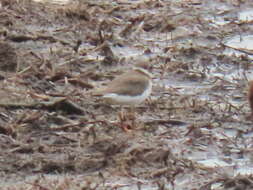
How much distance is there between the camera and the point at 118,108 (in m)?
9.96

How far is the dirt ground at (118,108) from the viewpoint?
321 inches

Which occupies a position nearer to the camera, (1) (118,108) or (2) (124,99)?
(2) (124,99)

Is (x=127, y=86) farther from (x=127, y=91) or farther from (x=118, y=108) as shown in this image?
(x=118, y=108)

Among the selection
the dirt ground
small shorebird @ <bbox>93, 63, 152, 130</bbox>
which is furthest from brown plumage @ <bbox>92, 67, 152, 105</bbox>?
the dirt ground

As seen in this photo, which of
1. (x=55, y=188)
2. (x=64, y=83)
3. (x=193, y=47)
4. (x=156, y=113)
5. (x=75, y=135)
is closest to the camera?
(x=55, y=188)

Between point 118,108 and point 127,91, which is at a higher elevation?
point 127,91

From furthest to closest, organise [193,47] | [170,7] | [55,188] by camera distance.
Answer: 1. [170,7]
2. [193,47]
3. [55,188]

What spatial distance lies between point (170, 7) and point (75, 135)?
578 centimetres

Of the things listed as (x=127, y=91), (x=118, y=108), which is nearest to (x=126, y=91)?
(x=127, y=91)

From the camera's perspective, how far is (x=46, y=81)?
10.5 m

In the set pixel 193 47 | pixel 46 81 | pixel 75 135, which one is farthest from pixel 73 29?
pixel 75 135

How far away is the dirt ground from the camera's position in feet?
26.8

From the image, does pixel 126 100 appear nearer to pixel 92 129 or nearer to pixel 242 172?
pixel 92 129

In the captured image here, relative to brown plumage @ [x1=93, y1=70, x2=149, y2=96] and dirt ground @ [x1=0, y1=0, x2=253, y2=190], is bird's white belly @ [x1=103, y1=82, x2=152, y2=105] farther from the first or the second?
dirt ground @ [x1=0, y1=0, x2=253, y2=190]
